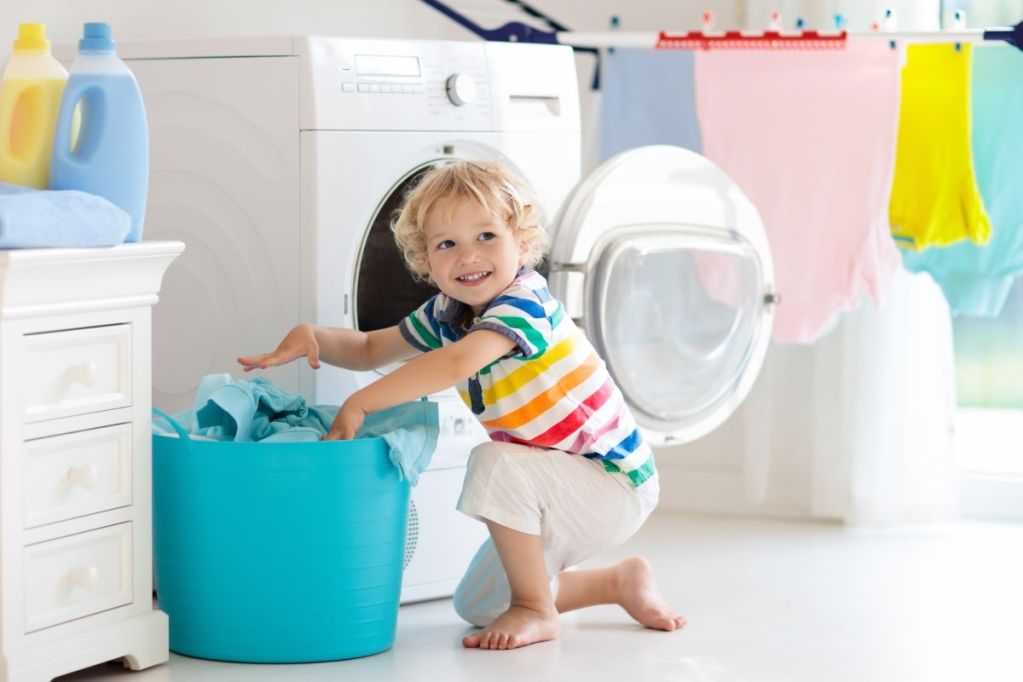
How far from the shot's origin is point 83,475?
1.81 m

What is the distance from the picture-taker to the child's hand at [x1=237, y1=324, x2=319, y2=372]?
2.03 metres

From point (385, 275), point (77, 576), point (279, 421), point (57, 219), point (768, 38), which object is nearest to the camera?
point (57, 219)

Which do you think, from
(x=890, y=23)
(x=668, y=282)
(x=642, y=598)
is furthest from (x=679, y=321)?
(x=890, y=23)

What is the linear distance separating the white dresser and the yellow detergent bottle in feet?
0.54

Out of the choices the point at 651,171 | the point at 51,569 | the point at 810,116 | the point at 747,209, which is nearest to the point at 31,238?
the point at 51,569

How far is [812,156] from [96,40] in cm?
140

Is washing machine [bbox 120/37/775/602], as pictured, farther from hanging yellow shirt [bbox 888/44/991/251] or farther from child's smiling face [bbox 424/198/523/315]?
hanging yellow shirt [bbox 888/44/991/251]

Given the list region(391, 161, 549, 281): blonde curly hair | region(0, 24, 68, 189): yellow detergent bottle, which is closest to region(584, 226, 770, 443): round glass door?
region(391, 161, 549, 281): blonde curly hair

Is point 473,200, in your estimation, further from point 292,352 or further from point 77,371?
point 77,371

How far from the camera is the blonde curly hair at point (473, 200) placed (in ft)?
6.68

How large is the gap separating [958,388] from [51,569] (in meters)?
2.14

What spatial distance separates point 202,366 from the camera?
227cm

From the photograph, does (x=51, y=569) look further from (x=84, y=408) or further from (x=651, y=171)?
(x=651, y=171)

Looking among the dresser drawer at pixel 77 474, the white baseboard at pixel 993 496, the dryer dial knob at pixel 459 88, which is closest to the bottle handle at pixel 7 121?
the dresser drawer at pixel 77 474
